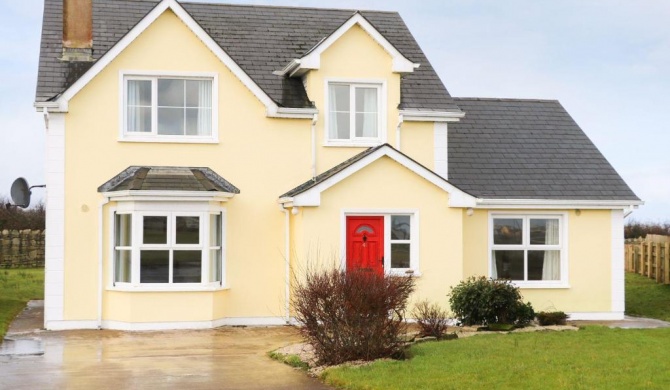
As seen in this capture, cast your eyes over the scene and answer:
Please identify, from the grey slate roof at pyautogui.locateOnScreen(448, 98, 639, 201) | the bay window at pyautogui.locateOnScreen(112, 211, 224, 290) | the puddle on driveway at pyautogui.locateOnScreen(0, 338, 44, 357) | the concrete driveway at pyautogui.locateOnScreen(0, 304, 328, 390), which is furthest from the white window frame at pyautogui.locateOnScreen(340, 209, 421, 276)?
the puddle on driveway at pyautogui.locateOnScreen(0, 338, 44, 357)

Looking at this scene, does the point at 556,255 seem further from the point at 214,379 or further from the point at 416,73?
the point at 214,379

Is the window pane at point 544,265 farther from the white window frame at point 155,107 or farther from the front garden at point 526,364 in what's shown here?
the white window frame at point 155,107

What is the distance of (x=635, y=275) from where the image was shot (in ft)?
127

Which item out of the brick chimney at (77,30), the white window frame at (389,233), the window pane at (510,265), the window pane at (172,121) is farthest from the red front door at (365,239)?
the brick chimney at (77,30)

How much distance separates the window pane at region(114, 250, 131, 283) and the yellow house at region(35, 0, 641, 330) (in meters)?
0.05

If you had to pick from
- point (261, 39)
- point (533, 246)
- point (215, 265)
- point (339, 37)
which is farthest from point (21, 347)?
point (533, 246)

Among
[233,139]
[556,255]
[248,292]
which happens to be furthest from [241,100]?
[556,255]

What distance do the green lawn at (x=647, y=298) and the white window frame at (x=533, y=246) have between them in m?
2.99

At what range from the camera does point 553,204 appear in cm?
2456

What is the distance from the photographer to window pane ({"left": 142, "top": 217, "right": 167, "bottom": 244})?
2192cm

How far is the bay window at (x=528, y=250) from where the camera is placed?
2488cm

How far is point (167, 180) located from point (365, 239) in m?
4.87

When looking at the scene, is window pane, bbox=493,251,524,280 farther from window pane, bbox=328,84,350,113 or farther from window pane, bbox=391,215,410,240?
window pane, bbox=328,84,350,113

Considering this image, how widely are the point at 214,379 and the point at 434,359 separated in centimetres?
349
